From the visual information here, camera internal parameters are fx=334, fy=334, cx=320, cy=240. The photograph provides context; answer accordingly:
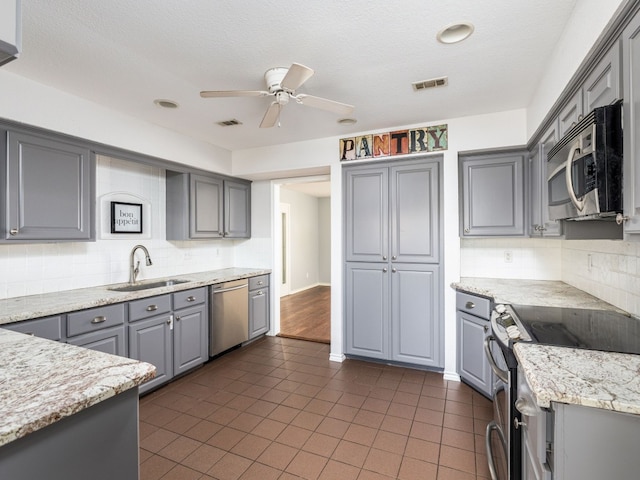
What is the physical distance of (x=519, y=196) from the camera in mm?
2930

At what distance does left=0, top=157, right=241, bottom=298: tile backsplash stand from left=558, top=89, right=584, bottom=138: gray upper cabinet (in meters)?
3.56

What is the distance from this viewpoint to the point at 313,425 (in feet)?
7.78

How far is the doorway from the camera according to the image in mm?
5488

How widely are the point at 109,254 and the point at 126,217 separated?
0.39 meters

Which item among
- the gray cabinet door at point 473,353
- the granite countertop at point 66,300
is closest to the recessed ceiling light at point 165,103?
the granite countertop at point 66,300

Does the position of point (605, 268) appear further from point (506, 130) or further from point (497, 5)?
point (497, 5)

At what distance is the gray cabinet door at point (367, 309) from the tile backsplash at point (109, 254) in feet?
6.32

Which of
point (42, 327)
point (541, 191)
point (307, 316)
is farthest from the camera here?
point (307, 316)

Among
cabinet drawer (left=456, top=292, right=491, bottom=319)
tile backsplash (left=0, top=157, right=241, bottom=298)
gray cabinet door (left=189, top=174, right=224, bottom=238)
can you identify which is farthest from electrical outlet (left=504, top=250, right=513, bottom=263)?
tile backsplash (left=0, top=157, right=241, bottom=298)

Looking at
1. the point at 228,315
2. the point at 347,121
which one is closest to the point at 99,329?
the point at 228,315

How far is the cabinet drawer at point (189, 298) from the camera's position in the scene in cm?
309

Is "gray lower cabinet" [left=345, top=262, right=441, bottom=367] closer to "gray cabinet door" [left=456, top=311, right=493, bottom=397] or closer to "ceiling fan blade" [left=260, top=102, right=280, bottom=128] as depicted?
"gray cabinet door" [left=456, top=311, right=493, bottom=397]

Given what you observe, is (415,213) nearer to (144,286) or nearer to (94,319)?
(144,286)

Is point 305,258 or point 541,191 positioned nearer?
point 541,191
